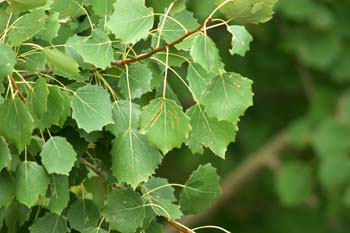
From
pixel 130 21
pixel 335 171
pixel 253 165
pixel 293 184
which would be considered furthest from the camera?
pixel 253 165

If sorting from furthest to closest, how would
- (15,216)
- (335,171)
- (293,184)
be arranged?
(293,184) < (335,171) < (15,216)

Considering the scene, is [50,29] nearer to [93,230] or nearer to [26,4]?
[26,4]

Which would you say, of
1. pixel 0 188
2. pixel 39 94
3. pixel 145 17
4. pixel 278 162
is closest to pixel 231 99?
pixel 145 17

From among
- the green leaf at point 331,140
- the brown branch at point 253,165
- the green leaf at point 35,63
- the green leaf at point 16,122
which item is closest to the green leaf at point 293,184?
the green leaf at point 331,140

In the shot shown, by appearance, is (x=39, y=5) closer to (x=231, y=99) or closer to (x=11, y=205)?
(x=231, y=99)

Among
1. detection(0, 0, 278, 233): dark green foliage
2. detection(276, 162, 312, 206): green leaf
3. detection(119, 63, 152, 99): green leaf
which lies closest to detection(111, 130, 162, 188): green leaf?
detection(0, 0, 278, 233): dark green foliage

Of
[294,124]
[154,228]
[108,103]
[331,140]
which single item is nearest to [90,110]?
[108,103]
